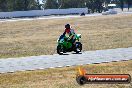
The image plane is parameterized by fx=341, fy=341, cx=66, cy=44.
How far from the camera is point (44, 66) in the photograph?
16.5 meters

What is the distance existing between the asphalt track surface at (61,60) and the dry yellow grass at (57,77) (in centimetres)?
80

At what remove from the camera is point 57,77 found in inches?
563

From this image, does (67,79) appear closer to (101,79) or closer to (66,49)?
(101,79)

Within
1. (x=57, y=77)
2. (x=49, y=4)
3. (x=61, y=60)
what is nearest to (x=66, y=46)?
(x=61, y=60)

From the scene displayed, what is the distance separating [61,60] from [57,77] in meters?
3.76

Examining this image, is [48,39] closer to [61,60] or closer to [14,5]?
[61,60]

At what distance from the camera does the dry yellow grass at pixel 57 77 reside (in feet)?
42.1

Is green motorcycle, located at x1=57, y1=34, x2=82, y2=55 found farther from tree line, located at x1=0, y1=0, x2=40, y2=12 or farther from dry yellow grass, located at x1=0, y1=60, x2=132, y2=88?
tree line, located at x1=0, y1=0, x2=40, y2=12

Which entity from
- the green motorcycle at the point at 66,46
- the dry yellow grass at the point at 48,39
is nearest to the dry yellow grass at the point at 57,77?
the green motorcycle at the point at 66,46

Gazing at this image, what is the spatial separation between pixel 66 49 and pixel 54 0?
11440cm

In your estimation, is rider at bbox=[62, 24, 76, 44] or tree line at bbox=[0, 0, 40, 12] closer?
rider at bbox=[62, 24, 76, 44]

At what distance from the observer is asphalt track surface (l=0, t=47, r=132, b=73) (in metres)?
16.5

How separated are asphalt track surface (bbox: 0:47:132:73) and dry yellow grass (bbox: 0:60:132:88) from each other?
2.61 feet

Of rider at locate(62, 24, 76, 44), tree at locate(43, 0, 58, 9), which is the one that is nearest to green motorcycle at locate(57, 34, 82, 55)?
rider at locate(62, 24, 76, 44)
